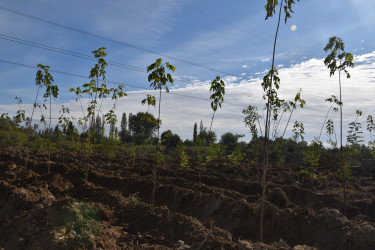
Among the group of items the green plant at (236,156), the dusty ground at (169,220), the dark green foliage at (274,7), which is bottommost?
the dusty ground at (169,220)

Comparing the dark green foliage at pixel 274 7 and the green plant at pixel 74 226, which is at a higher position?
the dark green foliage at pixel 274 7

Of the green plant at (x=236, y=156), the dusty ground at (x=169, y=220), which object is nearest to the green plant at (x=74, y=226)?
the dusty ground at (x=169, y=220)

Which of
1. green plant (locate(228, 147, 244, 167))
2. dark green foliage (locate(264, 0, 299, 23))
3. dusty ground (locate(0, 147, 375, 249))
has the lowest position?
dusty ground (locate(0, 147, 375, 249))

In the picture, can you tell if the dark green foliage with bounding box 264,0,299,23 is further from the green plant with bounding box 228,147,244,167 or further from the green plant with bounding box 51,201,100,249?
the green plant with bounding box 228,147,244,167

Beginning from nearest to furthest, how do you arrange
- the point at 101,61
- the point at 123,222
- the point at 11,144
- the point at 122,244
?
the point at 122,244 < the point at 123,222 < the point at 101,61 < the point at 11,144

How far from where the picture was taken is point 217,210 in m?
6.60

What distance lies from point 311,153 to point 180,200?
21.5 feet

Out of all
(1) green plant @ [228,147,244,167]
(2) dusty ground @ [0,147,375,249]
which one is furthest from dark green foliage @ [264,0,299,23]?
(1) green plant @ [228,147,244,167]

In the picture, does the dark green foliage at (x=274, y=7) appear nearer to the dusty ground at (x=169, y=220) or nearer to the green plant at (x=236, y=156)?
the dusty ground at (x=169, y=220)

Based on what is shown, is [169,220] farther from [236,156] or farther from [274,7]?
[236,156]

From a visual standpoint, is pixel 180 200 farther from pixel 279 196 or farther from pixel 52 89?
pixel 52 89

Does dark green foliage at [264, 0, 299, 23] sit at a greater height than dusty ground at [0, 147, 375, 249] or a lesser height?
greater

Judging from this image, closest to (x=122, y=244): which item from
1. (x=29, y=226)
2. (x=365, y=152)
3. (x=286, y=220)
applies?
(x=29, y=226)

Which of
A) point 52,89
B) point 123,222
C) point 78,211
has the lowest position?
point 123,222
